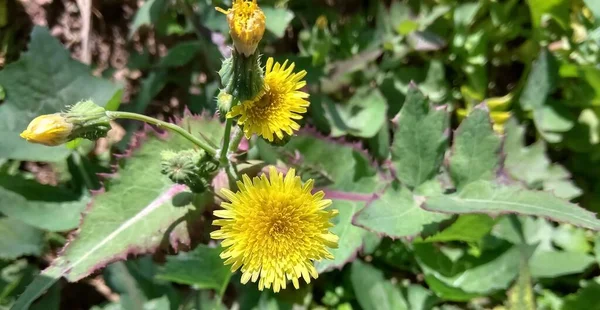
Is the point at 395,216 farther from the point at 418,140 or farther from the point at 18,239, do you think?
the point at 18,239

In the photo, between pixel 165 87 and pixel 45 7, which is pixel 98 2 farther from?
pixel 165 87

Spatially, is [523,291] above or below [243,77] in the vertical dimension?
below

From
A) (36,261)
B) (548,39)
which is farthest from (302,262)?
(548,39)

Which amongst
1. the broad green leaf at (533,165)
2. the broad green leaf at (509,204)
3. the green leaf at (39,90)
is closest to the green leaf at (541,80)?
the broad green leaf at (533,165)

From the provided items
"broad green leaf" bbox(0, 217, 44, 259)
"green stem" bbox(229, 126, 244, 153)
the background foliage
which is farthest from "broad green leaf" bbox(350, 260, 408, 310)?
"broad green leaf" bbox(0, 217, 44, 259)

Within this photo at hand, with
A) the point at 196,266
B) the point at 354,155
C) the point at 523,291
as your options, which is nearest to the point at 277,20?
the point at 354,155

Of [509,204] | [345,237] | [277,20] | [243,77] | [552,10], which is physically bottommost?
[345,237]

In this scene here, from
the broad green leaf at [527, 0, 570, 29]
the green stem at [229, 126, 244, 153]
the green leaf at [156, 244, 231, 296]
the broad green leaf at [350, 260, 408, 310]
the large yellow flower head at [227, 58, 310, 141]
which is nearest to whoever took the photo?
the large yellow flower head at [227, 58, 310, 141]

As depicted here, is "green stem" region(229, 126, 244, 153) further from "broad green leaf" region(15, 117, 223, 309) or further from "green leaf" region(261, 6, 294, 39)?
"green leaf" region(261, 6, 294, 39)
